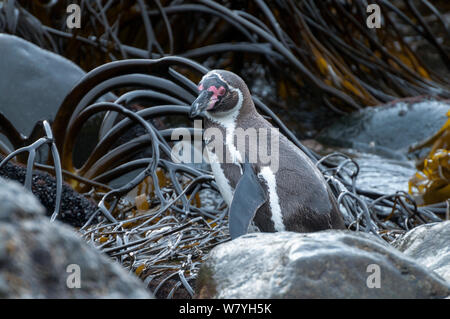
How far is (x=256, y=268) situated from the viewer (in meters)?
1.61

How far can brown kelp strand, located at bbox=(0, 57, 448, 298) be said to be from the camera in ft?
8.25

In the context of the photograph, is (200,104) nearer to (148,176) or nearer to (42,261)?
(148,176)

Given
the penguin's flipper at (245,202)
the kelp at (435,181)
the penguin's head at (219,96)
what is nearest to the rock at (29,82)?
the penguin's head at (219,96)

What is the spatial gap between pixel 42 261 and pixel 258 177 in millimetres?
1243

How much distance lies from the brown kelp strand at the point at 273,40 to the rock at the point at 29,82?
0.83 metres

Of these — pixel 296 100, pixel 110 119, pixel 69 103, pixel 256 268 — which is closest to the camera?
pixel 256 268

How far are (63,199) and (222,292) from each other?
1547 mm

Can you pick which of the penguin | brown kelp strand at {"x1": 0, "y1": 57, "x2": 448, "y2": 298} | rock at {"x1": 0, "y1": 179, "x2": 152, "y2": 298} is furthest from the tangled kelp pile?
rock at {"x1": 0, "y1": 179, "x2": 152, "y2": 298}

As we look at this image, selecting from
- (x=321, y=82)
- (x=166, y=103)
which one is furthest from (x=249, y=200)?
(x=321, y=82)

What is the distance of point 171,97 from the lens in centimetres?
362

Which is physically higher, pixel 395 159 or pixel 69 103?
pixel 69 103

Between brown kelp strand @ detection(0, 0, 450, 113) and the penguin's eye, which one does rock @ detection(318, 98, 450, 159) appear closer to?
brown kelp strand @ detection(0, 0, 450, 113)

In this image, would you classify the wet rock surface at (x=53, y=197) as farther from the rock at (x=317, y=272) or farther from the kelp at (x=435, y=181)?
the kelp at (x=435, y=181)

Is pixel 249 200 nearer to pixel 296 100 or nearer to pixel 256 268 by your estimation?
pixel 256 268
